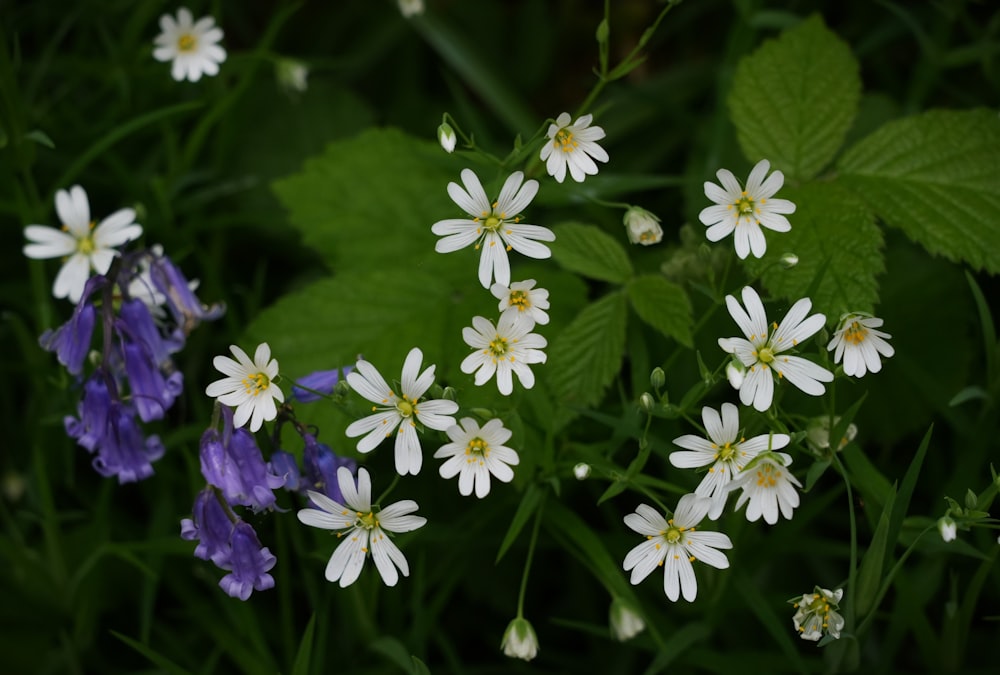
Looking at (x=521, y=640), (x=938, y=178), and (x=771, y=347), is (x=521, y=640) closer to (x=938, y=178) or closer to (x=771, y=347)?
(x=771, y=347)

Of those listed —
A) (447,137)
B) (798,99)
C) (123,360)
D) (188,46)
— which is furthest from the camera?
(188,46)

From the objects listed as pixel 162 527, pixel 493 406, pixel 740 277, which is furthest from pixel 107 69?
pixel 740 277

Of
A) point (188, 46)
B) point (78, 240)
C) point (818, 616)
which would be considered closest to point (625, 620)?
point (818, 616)

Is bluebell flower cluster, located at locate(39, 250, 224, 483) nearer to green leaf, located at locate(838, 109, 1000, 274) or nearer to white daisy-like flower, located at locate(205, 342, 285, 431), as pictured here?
white daisy-like flower, located at locate(205, 342, 285, 431)

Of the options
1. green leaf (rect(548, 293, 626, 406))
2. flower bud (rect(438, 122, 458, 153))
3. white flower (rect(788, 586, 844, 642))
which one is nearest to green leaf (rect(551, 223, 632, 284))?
green leaf (rect(548, 293, 626, 406))

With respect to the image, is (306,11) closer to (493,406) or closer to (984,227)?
(493,406)

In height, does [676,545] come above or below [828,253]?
below
